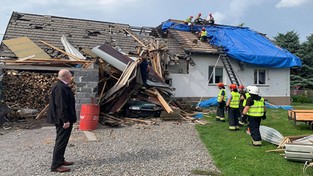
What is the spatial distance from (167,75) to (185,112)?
12.4 ft

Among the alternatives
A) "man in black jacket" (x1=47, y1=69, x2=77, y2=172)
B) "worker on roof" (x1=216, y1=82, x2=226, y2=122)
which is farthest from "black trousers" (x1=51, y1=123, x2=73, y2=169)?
"worker on roof" (x1=216, y1=82, x2=226, y2=122)

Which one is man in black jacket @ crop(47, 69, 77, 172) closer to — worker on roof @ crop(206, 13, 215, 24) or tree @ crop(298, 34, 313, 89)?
worker on roof @ crop(206, 13, 215, 24)

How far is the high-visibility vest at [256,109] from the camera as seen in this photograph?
7.59m

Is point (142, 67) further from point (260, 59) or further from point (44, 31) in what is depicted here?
point (260, 59)

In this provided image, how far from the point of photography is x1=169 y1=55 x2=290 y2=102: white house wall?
1719 centimetres

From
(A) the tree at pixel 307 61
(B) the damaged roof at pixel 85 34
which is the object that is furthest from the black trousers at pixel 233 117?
(A) the tree at pixel 307 61

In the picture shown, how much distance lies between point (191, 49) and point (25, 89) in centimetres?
963

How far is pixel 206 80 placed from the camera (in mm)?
17828

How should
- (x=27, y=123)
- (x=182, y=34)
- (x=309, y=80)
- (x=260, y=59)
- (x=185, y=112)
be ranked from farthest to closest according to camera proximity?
(x=309, y=80) → (x=182, y=34) → (x=260, y=59) → (x=185, y=112) → (x=27, y=123)

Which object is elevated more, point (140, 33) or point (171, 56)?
point (140, 33)

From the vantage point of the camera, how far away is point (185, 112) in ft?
41.9

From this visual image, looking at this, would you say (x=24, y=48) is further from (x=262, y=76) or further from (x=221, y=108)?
(x=262, y=76)

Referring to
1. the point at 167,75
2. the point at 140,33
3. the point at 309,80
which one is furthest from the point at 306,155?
the point at 309,80

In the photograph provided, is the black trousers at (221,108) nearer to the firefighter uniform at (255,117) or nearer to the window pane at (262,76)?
the firefighter uniform at (255,117)
